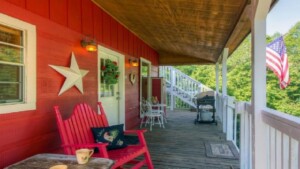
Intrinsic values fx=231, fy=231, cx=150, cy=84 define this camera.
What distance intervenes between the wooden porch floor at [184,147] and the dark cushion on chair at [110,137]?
80 cm

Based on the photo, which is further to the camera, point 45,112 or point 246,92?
point 246,92

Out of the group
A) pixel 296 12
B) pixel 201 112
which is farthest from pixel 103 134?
pixel 296 12

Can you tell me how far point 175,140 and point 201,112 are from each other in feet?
9.31

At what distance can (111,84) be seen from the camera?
5.00m

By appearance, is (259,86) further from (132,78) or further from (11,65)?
(132,78)

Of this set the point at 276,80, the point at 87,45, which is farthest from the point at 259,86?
the point at 276,80

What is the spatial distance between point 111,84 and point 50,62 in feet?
6.99

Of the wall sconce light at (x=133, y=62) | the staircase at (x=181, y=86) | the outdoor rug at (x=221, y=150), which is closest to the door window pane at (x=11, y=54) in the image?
the outdoor rug at (x=221, y=150)

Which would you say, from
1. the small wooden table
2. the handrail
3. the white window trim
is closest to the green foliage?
the handrail

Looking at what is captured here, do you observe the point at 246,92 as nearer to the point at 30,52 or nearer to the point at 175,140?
the point at 175,140

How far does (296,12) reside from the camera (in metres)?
12.5

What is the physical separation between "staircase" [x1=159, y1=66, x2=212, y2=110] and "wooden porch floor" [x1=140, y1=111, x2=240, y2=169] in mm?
4404

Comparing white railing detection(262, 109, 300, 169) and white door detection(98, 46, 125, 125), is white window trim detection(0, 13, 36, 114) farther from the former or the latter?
white railing detection(262, 109, 300, 169)

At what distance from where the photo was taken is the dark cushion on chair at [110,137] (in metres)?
2.87
